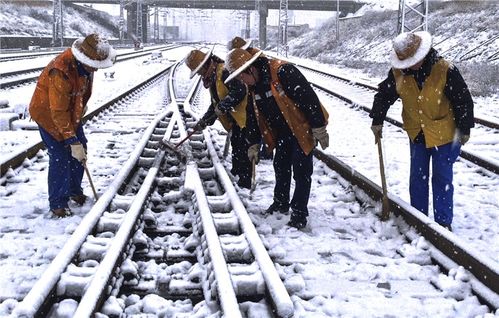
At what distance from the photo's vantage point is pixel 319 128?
16.3 ft

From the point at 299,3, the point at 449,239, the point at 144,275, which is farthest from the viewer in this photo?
the point at 299,3

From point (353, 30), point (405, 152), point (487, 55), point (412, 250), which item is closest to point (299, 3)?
point (353, 30)

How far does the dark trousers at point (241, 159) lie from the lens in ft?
21.5

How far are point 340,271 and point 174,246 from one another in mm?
1352

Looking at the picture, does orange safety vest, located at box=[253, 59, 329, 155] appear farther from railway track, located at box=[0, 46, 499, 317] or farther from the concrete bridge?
the concrete bridge

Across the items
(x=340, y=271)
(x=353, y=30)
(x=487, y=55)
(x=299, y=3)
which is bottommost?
(x=340, y=271)

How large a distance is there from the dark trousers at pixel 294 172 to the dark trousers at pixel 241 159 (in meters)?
0.92

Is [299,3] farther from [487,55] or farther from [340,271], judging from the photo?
[340,271]

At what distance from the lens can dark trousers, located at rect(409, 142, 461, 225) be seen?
4992 millimetres

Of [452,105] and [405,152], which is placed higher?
[452,105]

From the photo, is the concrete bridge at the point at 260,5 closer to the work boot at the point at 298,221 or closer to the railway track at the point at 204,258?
the railway track at the point at 204,258

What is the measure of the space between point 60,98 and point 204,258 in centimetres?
224

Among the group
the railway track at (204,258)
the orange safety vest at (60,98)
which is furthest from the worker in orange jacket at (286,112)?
the orange safety vest at (60,98)

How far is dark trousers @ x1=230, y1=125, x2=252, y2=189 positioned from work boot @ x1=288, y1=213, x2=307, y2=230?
1446 mm
